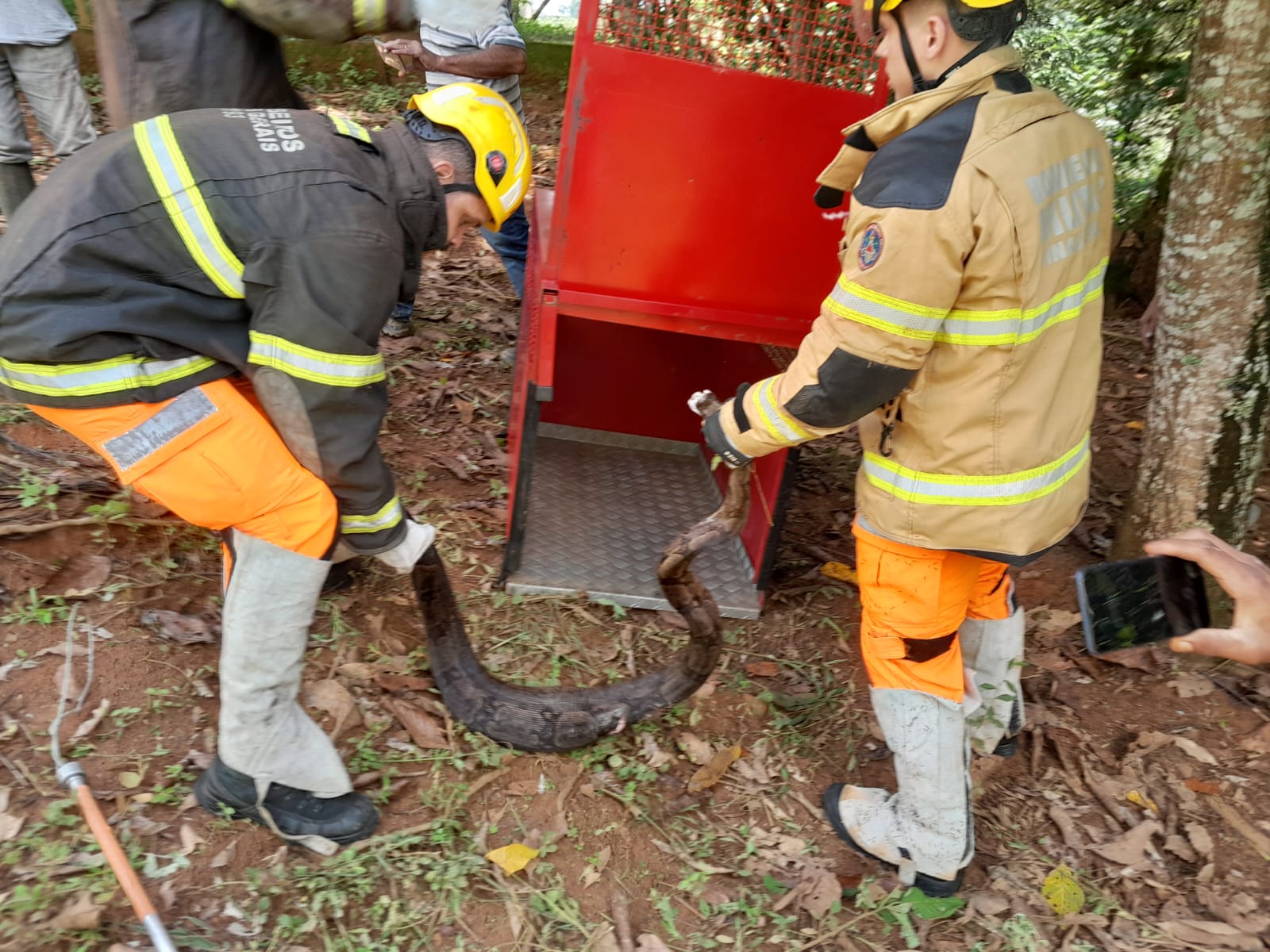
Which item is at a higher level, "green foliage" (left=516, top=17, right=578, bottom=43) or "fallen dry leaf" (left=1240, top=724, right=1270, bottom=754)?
"green foliage" (left=516, top=17, right=578, bottom=43)

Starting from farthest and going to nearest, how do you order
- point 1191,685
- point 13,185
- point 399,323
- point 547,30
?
point 547,30 → point 399,323 → point 13,185 → point 1191,685

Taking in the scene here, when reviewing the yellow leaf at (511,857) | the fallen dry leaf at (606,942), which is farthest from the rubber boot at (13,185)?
the fallen dry leaf at (606,942)

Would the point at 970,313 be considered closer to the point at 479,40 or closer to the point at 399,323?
the point at 479,40

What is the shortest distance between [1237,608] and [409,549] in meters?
1.98

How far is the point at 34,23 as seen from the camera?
12.4ft

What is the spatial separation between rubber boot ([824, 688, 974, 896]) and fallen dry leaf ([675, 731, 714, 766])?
0.45 m

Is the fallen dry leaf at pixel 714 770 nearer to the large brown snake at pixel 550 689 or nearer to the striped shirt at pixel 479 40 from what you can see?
the large brown snake at pixel 550 689

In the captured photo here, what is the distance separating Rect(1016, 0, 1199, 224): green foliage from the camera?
16.1 feet

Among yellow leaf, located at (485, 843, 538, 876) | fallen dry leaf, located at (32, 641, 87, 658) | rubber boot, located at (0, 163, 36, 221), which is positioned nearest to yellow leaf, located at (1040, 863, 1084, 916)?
yellow leaf, located at (485, 843, 538, 876)

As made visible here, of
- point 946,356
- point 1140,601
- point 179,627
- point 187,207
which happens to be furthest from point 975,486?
point 179,627

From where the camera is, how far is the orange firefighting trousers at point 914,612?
2328 millimetres

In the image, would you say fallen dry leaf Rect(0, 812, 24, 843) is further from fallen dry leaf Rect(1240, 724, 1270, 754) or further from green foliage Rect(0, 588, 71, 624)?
fallen dry leaf Rect(1240, 724, 1270, 754)

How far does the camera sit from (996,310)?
201cm

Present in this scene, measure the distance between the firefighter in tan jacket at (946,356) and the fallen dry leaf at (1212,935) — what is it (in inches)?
24.5
